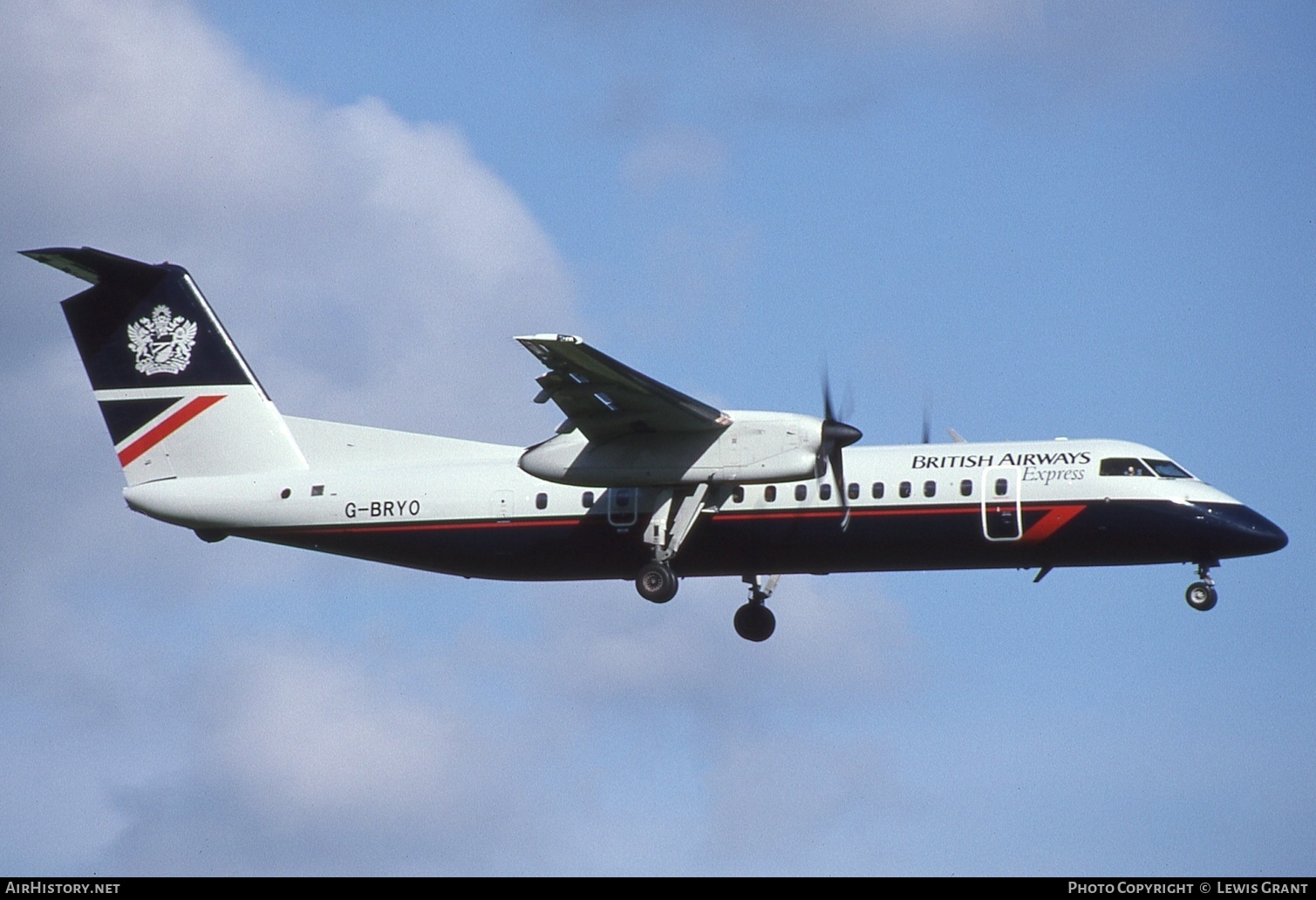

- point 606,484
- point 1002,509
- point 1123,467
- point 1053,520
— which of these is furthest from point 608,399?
point 1123,467

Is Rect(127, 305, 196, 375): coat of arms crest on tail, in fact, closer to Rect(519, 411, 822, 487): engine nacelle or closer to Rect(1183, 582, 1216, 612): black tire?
Rect(519, 411, 822, 487): engine nacelle

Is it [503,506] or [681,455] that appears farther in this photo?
[503,506]

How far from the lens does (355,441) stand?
28.8 meters


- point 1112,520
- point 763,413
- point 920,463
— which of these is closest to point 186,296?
point 763,413

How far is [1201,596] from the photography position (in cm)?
2600

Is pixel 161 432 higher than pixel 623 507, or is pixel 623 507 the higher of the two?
pixel 161 432

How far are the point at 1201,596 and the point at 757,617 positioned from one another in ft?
24.1

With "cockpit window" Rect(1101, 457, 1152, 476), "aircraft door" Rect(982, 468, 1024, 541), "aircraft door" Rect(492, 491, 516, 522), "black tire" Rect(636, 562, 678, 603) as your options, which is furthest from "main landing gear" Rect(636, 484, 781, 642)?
"cockpit window" Rect(1101, 457, 1152, 476)

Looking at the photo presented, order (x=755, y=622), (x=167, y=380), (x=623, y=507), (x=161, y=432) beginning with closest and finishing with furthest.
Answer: (x=623, y=507)
(x=161, y=432)
(x=167, y=380)
(x=755, y=622)

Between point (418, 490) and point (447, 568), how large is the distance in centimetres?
132

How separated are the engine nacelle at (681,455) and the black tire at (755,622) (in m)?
4.41

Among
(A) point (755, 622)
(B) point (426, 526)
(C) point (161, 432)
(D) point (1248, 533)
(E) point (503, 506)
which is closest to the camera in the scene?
(D) point (1248, 533)

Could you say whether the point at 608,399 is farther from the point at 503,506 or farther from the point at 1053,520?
the point at 1053,520

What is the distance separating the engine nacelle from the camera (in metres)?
25.9
